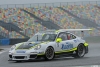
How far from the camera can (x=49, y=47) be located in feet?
47.1

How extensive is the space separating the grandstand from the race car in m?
33.4

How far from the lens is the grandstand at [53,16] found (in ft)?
166

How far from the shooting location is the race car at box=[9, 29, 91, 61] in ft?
45.8

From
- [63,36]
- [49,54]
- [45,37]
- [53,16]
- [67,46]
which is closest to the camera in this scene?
[49,54]

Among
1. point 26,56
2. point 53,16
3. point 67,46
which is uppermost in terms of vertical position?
point 53,16

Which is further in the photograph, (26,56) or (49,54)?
(49,54)

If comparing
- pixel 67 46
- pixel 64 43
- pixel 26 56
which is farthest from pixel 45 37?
pixel 26 56

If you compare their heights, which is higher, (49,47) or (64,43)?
(64,43)

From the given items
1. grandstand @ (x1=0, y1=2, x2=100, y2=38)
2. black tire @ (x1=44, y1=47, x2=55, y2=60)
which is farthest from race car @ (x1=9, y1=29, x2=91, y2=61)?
grandstand @ (x1=0, y1=2, x2=100, y2=38)

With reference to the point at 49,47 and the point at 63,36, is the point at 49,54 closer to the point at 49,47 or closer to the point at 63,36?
the point at 49,47

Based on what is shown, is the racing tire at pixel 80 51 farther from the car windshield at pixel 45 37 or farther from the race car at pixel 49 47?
the car windshield at pixel 45 37

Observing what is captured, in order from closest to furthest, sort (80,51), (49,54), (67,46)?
(49,54) → (67,46) → (80,51)

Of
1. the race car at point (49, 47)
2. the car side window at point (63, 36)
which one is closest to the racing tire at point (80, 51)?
the race car at point (49, 47)

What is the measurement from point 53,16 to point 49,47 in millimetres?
38215
